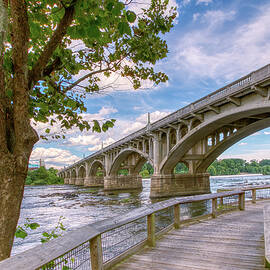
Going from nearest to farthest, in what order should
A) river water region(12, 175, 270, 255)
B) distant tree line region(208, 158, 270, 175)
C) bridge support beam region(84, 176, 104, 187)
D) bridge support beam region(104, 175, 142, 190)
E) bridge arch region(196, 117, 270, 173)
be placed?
river water region(12, 175, 270, 255)
bridge arch region(196, 117, 270, 173)
bridge support beam region(104, 175, 142, 190)
bridge support beam region(84, 176, 104, 187)
distant tree line region(208, 158, 270, 175)

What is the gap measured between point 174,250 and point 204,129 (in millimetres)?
18148

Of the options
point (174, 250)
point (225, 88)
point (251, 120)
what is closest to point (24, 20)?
point (174, 250)

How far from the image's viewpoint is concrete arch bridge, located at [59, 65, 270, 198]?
16.4 m

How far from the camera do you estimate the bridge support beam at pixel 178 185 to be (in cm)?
2792

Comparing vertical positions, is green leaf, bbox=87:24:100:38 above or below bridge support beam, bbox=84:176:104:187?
above

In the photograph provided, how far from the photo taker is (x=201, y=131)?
71.7 ft

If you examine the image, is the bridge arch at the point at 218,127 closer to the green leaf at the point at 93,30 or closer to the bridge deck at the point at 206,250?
the bridge deck at the point at 206,250

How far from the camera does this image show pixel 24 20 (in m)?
2.62

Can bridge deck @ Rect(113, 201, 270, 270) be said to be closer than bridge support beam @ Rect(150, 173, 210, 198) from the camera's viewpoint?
Yes

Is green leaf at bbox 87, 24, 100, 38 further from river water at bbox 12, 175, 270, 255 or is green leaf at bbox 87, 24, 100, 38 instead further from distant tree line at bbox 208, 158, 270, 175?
distant tree line at bbox 208, 158, 270, 175

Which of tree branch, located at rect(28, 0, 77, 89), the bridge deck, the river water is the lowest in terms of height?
the river water

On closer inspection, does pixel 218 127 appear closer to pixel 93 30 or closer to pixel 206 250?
pixel 206 250

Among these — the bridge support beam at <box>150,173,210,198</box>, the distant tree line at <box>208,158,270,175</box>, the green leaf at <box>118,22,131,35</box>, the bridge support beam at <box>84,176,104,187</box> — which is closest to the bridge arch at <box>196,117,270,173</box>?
the bridge support beam at <box>150,173,210,198</box>

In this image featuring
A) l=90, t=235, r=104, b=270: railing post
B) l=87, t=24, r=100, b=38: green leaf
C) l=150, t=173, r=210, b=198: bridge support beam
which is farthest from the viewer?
l=150, t=173, r=210, b=198: bridge support beam
